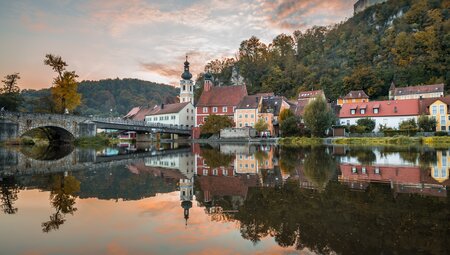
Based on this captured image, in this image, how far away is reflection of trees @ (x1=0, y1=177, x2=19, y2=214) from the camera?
384 inches

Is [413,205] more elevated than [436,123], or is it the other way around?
[436,123]

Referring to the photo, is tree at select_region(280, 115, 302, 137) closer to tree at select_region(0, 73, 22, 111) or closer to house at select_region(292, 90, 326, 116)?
house at select_region(292, 90, 326, 116)

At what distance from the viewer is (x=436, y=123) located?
186 ft

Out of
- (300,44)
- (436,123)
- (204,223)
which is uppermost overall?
(300,44)

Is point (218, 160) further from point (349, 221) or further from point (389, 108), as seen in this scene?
point (389, 108)

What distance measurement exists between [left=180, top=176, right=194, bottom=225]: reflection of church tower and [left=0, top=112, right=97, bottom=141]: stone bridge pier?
3777cm

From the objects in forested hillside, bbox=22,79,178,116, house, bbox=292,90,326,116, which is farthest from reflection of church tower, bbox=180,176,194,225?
forested hillside, bbox=22,79,178,116

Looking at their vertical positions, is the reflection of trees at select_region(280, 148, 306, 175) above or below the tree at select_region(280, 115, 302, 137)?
below

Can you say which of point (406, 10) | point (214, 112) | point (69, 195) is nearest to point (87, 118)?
point (214, 112)

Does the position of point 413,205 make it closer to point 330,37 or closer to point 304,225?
point 304,225

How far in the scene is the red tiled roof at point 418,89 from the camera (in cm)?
8006

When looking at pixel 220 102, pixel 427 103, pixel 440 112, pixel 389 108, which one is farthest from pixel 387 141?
pixel 220 102

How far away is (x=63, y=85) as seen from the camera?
55.1 meters

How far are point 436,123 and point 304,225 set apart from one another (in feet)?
195
